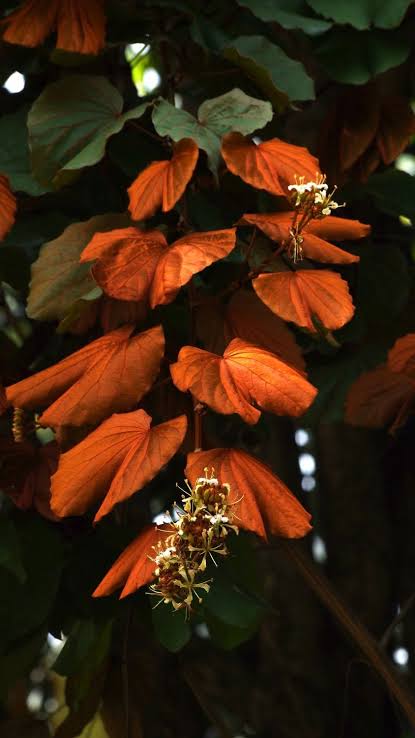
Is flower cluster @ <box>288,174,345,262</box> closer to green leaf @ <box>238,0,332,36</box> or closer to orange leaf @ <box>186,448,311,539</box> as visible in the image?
orange leaf @ <box>186,448,311,539</box>

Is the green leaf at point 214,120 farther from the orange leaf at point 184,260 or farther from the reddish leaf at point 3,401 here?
the reddish leaf at point 3,401

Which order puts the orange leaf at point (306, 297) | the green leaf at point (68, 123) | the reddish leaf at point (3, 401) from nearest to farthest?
the orange leaf at point (306, 297) < the reddish leaf at point (3, 401) < the green leaf at point (68, 123)

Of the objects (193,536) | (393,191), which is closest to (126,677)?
(193,536)

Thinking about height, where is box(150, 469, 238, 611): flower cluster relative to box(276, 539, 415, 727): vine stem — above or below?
above

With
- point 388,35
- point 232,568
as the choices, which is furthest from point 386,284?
point 232,568

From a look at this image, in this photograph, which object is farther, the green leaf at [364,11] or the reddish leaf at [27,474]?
the green leaf at [364,11]

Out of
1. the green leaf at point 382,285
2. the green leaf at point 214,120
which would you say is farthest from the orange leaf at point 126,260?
→ the green leaf at point 382,285

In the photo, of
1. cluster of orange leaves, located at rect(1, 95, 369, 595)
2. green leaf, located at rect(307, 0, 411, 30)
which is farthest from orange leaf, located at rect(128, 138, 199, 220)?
green leaf, located at rect(307, 0, 411, 30)
